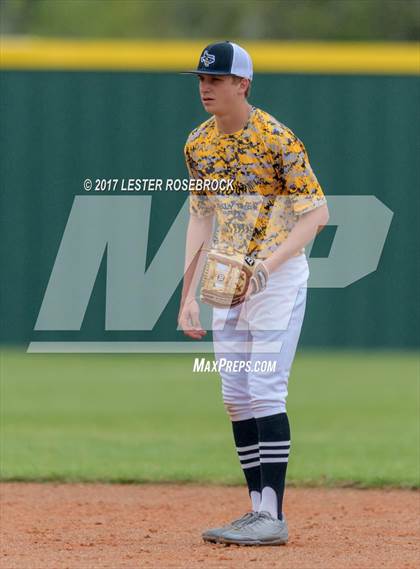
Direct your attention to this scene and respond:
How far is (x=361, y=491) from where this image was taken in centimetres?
667

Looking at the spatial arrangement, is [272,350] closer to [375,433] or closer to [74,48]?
[375,433]

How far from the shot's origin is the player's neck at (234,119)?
4980mm

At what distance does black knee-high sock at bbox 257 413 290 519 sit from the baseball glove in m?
0.50

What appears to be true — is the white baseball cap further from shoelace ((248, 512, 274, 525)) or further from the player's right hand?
shoelace ((248, 512, 274, 525))

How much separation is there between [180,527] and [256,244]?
1334 mm

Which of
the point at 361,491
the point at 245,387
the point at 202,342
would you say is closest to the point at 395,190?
the point at 202,342

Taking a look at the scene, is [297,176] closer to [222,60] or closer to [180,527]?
[222,60]

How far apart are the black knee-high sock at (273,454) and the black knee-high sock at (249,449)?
0.21 metres

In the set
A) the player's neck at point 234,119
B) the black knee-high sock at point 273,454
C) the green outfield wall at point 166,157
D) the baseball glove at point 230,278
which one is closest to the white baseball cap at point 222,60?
the player's neck at point 234,119

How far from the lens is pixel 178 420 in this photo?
29.6ft

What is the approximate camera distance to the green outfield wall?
1230 cm

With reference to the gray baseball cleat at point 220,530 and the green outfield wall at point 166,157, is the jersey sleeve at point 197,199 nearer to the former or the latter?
the gray baseball cleat at point 220,530

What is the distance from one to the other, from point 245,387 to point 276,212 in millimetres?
724

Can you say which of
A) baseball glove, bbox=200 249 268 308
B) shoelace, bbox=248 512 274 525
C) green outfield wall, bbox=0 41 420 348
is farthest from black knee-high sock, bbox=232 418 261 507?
green outfield wall, bbox=0 41 420 348
